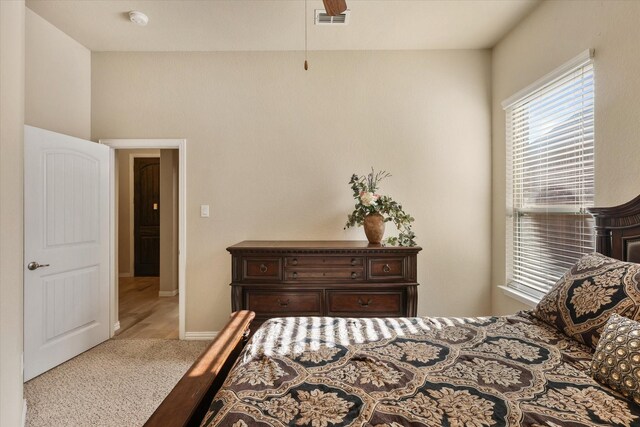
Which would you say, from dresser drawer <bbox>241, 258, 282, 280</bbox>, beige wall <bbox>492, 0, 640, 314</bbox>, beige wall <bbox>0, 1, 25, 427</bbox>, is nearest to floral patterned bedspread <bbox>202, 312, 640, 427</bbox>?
beige wall <bbox>492, 0, 640, 314</bbox>

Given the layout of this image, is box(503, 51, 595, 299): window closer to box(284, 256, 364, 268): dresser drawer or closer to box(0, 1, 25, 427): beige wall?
box(284, 256, 364, 268): dresser drawer

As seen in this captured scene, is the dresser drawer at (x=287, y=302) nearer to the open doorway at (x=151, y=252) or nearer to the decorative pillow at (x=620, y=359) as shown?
the open doorway at (x=151, y=252)

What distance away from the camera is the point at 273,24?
2859mm

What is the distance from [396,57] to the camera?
331 cm

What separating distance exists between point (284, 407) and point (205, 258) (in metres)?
2.65

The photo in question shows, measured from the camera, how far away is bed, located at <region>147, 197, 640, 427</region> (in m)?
0.88

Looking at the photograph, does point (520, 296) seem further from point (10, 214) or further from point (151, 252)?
point (151, 252)

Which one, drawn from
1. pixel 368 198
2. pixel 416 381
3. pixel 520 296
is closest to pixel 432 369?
pixel 416 381

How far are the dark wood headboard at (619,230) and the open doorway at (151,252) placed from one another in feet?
10.8

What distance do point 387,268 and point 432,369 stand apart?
1603 millimetres

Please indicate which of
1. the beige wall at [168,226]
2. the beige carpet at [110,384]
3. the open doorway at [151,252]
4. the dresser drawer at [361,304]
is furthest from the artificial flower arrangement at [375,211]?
the beige wall at [168,226]

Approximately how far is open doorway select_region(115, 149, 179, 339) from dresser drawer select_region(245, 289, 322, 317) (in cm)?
132

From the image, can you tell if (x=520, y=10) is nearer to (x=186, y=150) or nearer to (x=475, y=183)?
(x=475, y=183)

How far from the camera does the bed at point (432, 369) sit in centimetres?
88
